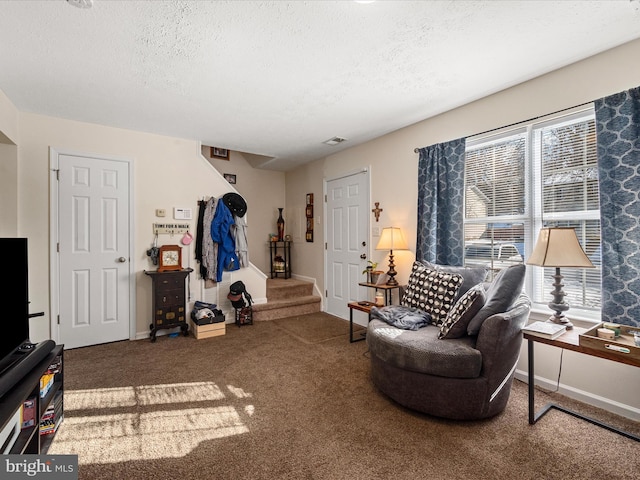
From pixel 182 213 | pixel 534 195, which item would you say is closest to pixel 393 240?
pixel 534 195

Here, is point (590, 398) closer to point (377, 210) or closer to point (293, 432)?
point (293, 432)

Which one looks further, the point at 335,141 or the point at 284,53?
the point at 335,141

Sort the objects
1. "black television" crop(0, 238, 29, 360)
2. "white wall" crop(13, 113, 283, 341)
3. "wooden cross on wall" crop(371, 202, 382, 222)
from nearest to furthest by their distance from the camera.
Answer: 1. "black television" crop(0, 238, 29, 360)
2. "white wall" crop(13, 113, 283, 341)
3. "wooden cross on wall" crop(371, 202, 382, 222)

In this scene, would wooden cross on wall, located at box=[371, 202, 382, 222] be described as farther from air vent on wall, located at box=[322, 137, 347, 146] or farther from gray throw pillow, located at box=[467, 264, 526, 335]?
gray throw pillow, located at box=[467, 264, 526, 335]

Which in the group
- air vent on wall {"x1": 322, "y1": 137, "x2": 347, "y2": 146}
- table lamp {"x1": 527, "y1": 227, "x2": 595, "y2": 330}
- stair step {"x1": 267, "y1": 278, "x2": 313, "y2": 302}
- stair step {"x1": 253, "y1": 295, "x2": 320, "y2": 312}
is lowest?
stair step {"x1": 253, "y1": 295, "x2": 320, "y2": 312}

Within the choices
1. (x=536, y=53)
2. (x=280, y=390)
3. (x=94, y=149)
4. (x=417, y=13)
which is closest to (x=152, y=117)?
(x=94, y=149)

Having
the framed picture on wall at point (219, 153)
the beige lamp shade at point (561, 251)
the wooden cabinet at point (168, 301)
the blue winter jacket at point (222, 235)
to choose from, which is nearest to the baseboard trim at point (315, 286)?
the blue winter jacket at point (222, 235)

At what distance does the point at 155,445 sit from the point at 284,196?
15.3ft

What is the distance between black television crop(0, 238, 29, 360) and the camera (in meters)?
1.57

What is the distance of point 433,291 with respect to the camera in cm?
268

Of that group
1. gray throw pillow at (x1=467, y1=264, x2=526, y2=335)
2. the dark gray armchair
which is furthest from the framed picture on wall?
gray throw pillow at (x1=467, y1=264, x2=526, y2=335)

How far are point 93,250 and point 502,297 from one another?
404 centimetres

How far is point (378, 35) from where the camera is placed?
1.99 meters

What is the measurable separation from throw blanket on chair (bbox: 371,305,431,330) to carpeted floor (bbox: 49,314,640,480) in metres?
0.53
